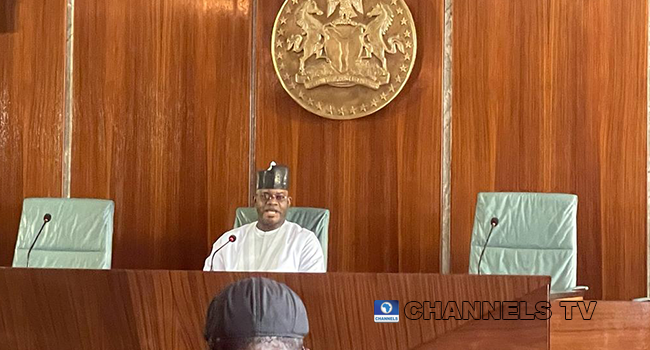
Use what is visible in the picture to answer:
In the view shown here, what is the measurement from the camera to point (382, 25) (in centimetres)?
519

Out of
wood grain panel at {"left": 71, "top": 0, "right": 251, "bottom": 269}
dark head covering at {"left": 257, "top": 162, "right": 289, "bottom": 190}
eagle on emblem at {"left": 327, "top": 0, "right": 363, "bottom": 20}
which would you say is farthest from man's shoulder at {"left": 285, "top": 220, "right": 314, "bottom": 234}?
eagle on emblem at {"left": 327, "top": 0, "right": 363, "bottom": 20}

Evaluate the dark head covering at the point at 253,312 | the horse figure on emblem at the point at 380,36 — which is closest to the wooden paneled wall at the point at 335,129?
the horse figure on emblem at the point at 380,36

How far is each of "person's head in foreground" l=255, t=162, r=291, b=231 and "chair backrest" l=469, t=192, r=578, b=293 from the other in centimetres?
89

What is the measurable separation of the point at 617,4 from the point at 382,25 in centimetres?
116

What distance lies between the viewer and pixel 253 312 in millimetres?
1090

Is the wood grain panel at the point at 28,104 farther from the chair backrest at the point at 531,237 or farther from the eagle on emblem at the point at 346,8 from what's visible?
the chair backrest at the point at 531,237

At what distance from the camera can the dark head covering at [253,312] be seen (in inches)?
42.8

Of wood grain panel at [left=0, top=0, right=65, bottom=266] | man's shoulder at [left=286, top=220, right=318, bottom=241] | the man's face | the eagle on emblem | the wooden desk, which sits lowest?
the wooden desk

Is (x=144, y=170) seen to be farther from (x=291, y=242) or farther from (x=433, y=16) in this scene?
(x=433, y=16)

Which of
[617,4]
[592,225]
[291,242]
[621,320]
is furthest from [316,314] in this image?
[617,4]

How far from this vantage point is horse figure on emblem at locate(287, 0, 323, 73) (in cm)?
524

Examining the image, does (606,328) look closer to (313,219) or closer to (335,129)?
(313,219)

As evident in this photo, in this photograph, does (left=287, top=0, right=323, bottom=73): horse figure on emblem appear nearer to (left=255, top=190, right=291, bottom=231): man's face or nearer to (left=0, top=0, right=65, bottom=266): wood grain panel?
(left=255, top=190, right=291, bottom=231): man's face

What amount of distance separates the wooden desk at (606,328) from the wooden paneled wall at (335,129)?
1.45m
